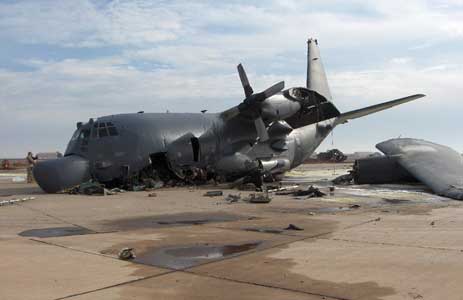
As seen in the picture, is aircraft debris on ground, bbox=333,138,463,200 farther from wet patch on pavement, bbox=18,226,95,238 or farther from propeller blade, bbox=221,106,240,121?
wet patch on pavement, bbox=18,226,95,238

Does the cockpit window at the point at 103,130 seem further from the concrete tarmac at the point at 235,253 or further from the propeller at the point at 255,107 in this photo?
the concrete tarmac at the point at 235,253

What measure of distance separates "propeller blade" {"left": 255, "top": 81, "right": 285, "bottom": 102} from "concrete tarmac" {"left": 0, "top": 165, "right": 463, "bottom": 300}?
1093 cm

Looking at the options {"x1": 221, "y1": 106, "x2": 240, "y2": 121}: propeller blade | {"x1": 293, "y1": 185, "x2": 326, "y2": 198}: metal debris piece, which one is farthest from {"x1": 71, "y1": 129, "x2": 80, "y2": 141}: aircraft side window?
{"x1": 293, "y1": 185, "x2": 326, "y2": 198}: metal debris piece

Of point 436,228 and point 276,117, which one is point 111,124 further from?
point 436,228

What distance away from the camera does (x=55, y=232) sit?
879cm

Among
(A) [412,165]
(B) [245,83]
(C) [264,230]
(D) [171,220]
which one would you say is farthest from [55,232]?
(B) [245,83]

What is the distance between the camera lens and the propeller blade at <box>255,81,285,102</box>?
22500 millimetres

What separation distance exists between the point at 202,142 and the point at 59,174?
6795mm

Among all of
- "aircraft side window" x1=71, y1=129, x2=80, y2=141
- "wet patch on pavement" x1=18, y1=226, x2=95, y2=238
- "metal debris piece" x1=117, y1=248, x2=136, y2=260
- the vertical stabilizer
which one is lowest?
"wet patch on pavement" x1=18, y1=226, x2=95, y2=238

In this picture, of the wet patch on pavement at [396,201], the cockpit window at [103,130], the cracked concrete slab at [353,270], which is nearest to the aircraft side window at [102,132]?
the cockpit window at [103,130]

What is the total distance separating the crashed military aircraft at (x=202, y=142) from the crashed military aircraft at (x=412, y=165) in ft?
14.0

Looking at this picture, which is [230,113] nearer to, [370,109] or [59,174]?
[370,109]

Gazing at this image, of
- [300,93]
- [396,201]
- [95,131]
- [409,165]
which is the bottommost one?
[396,201]

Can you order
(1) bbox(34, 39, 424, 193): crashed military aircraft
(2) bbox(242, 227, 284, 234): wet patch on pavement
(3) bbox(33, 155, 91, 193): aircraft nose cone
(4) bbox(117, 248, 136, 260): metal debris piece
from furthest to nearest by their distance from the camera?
(1) bbox(34, 39, 424, 193): crashed military aircraft
(3) bbox(33, 155, 91, 193): aircraft nose cone
(2) bbox(242, 227, 284, 234): wet patch on pavement
(4) bbox(117, 248, 136, 260): metal debris piece
